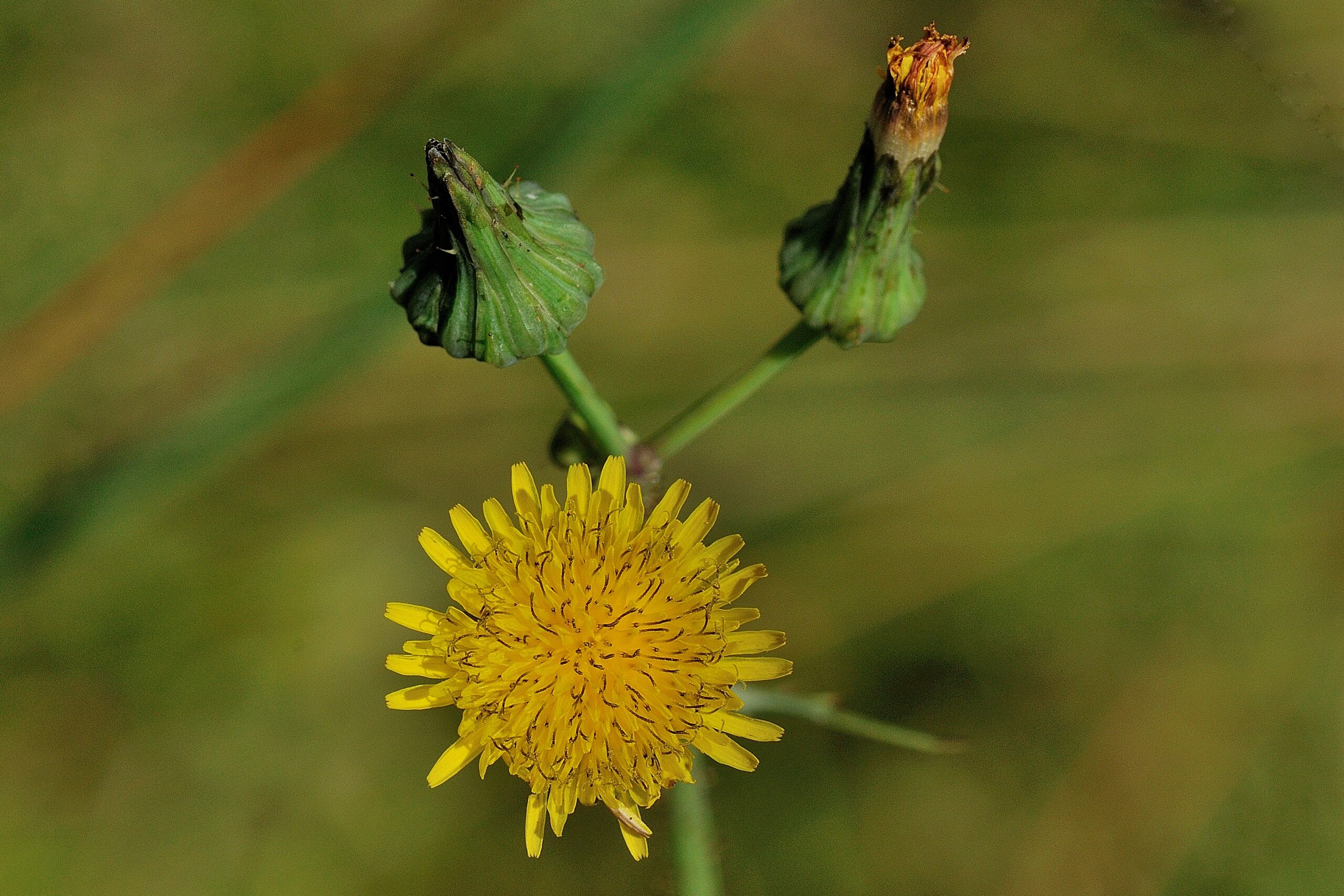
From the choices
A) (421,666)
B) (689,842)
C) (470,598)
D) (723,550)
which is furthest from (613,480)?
(689,842)

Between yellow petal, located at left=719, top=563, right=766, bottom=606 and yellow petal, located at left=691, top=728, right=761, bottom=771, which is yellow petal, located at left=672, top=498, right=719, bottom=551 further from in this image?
yellow petal, located at left=691, top=728, right=761, bottom=771

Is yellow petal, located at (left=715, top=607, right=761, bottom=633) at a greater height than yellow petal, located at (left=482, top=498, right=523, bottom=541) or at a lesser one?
lesser

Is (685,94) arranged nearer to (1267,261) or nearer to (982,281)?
(982,281)

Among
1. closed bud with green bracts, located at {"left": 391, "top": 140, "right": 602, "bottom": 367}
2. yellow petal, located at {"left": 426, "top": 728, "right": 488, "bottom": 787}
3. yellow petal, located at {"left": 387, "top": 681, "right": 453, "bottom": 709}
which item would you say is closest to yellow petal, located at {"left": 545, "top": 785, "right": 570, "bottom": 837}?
yellow petal, located at {"left": 426, "top": 728, "right": 488, "bottom": 787}

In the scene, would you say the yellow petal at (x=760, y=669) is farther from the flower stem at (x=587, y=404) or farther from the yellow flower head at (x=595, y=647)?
the flower stem at (x=587, y=404)

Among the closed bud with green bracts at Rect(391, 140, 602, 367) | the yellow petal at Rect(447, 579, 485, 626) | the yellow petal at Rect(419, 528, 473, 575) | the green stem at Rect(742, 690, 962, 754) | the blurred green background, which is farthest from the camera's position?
the blurred green background

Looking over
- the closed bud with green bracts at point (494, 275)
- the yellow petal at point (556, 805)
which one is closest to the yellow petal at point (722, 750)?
the yellow petal at point (556, 805)
